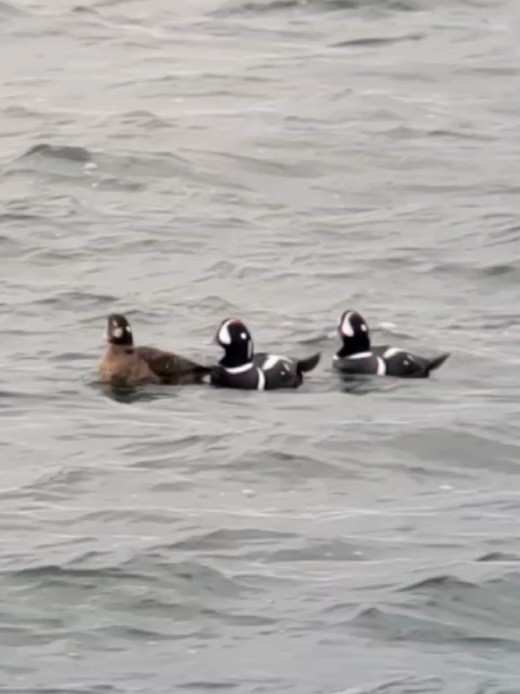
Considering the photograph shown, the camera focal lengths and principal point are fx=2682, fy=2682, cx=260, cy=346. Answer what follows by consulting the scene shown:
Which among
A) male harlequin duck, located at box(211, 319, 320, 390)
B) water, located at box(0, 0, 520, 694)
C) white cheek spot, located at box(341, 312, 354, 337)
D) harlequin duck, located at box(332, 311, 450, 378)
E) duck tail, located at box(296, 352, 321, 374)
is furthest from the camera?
white cheek spot, located at box(341, 312, 354, 337)

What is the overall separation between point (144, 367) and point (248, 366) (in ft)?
2.15

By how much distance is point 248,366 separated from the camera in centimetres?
1683

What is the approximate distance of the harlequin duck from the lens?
1680 cm

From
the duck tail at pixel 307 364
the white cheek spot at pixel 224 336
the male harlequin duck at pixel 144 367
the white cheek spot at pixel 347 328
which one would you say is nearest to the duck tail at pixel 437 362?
the white cheek spot at pixel 347 328

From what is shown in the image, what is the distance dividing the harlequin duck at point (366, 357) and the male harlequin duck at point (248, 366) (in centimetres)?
22

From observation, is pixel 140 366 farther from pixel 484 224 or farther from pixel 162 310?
pixel 484 224

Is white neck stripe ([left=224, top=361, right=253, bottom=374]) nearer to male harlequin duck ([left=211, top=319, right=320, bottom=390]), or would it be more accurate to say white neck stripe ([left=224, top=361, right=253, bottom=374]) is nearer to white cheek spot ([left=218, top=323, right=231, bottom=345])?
male harlequin duck ([left=211, top=319, right=320, bottom=390])

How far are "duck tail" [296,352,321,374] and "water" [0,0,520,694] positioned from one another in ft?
0.55

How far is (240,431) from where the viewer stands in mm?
15531

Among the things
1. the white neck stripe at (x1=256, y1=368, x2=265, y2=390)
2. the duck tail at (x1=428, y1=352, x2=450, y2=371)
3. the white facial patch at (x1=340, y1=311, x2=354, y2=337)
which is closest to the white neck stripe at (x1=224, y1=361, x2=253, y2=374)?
the white neck stripe at (x1=256, y1=368, x2=265, y2=390)

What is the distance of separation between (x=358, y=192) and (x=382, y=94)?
379 centimetres

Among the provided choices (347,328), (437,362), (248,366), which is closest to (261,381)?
(248,366)

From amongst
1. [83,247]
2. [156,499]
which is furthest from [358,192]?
[156,499]

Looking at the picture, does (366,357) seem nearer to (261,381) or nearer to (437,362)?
(437,362)
